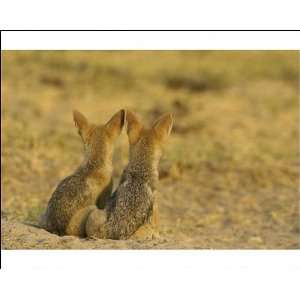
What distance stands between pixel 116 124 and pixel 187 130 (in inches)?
277

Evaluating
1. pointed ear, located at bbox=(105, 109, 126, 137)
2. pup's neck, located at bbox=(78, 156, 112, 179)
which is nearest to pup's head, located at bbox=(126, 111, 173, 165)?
pointed ear, located at bbox=(105, 109, 126, 137)

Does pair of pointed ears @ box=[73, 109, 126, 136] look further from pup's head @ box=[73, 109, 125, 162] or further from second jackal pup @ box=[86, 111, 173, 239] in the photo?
second jackal pup @ box=[86, 111, 173, 239]

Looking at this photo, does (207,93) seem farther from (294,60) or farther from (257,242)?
(257,242)

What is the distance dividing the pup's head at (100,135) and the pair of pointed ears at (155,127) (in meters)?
0.14

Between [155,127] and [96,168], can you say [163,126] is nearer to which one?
[155,127]

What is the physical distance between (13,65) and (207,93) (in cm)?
443

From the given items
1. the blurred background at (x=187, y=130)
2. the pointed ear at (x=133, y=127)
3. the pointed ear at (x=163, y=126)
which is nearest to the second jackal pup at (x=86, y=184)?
the pointed ear at (x=133, y=127)

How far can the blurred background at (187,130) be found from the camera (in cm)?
960

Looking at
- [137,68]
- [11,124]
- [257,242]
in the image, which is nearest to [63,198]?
[257,242]

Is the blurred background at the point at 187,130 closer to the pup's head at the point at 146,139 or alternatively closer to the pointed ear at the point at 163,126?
the pup's head at the point at 146,139

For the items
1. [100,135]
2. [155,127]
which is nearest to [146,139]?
[155,127]

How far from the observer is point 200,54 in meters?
20.1

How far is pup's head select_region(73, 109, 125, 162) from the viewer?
714 centimetres

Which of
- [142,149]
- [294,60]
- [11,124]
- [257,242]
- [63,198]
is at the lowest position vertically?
[257,242]
